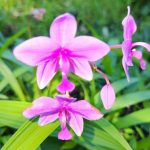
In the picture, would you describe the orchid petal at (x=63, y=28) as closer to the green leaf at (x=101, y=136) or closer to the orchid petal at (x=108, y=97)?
the orchid petal at (x=108, y=97)

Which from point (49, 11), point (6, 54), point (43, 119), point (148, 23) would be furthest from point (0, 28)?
point (43, 119)

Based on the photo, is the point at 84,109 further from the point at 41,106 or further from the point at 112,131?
the point at 112,131

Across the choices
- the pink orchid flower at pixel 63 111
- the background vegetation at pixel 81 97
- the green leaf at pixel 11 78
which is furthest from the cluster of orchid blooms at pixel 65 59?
the green leaf at pixel 11 78

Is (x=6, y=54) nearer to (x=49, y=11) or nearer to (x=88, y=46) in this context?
(x=88, y=46)

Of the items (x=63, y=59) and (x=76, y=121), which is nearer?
(x=63, y=59)

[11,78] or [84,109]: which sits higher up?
[11,78]

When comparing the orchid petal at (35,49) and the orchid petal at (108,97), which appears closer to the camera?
the orchid petal at (35,49)

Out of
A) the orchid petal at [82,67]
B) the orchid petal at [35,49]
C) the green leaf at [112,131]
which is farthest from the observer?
the green leaf at [112,131]

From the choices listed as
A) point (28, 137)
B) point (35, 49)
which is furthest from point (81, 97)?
point (35, 49)
